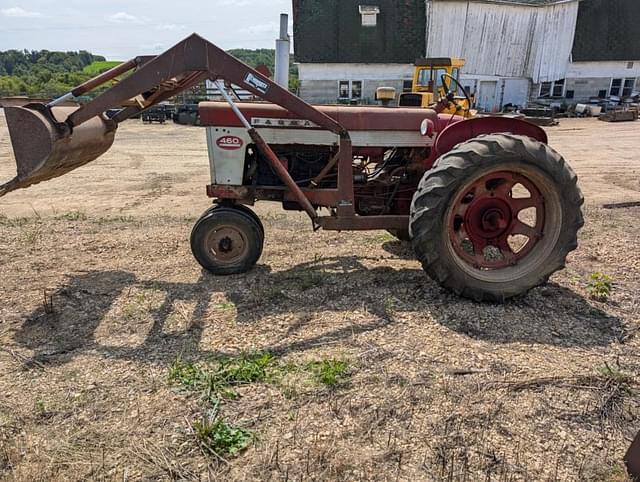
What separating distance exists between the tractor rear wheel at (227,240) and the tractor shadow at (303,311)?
136 mm

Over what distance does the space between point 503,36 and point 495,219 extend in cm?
2444

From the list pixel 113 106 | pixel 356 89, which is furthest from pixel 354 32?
pixel 113 106

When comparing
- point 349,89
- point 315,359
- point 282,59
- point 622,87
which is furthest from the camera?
point 622,87

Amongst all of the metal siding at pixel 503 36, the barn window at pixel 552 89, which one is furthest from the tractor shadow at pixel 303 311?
the barn window at pixel 552 89

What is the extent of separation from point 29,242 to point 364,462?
188 inches

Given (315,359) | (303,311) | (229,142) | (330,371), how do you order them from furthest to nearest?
1. (229,142)
2. (303,311)
3. (315,359)
4. (330,371)

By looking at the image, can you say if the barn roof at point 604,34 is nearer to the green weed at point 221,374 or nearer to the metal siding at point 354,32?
the metal siding at point 354,32

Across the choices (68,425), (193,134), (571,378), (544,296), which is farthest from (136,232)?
(193,134)

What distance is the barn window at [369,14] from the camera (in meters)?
25.8

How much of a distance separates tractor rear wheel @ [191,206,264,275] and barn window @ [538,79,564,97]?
2627 centimetres

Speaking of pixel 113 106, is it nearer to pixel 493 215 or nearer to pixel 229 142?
pixel 229 142

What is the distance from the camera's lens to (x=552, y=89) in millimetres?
27047

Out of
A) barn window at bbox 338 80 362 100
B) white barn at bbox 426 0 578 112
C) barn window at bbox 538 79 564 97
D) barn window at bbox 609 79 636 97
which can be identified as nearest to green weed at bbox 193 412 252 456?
barn window at bbox 338 80 362 100

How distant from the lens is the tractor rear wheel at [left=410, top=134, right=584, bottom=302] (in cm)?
389
